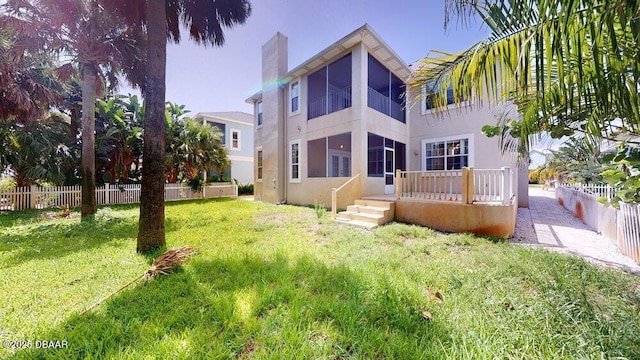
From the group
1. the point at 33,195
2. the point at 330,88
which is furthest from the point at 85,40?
the point at 330,88

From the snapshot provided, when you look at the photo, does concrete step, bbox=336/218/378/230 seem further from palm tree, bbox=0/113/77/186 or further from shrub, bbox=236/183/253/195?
shrub, bbox=236/183/253/195

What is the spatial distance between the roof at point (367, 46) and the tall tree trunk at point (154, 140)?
20.2 ft

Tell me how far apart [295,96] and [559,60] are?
11.2 m

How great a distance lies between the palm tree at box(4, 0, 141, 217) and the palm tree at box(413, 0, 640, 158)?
10098 mm

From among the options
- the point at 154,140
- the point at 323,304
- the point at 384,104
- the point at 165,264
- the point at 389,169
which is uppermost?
the point at 384,104

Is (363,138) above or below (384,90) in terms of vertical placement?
below

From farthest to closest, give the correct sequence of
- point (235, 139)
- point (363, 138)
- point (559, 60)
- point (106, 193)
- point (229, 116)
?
1. point (229, 116)
2. point (235, 139)
3. point (106, 193)
4. point (363, 138)
5. point (559, 60)

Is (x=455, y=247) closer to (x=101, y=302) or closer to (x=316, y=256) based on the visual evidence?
(x=316, y=256)

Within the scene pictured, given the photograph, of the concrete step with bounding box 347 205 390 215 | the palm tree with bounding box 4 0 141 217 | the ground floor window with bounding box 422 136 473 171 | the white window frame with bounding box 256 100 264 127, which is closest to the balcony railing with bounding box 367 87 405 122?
the ground floor window with bounding box 422 136 473 171

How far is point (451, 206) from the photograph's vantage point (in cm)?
676

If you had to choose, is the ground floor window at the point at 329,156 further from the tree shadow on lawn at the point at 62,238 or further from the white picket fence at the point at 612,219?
the white picket fence at the point at 612,219

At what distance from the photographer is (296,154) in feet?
39.5

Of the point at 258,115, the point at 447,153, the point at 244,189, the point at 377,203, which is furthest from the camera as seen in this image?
the point at 244,189

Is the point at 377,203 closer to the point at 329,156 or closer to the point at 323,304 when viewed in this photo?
the point at 329,156
